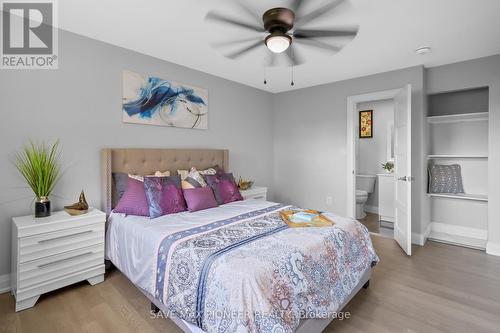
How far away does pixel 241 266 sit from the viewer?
1.42 metres

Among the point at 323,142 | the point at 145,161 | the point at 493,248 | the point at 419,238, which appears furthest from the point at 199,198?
the point at 493,248

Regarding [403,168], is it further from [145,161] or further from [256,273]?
[145,161]

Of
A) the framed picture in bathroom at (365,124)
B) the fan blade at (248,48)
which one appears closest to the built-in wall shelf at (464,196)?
the framed picture in bathroom at (365,124)

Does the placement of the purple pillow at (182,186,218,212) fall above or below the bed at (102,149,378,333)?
above

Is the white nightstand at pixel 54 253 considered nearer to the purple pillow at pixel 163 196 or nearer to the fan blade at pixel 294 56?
the purple pillow at pixel 163 196

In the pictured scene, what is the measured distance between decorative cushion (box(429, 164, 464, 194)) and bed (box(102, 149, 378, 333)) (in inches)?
85.4

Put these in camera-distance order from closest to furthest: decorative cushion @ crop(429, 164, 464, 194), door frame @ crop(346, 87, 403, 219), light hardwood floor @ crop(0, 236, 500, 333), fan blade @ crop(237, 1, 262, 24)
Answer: light hardwood floor @ crop(0, 236, 500, 333) → fan blade @ crop(237, 1, 262, 24) → decorative cushion @ crop(429, 164, 464, 194) → door frame @ crop(346, 87, 403, 219)

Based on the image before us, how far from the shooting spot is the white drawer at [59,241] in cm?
202

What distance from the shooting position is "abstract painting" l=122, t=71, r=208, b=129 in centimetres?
296

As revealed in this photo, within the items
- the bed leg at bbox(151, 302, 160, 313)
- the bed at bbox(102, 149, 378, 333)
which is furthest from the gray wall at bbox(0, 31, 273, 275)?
the bed leg at bbox(151, 302, 160, 313)

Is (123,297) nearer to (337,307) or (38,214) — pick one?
(38,214)

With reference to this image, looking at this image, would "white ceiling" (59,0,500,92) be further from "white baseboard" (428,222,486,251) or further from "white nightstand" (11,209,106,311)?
"white baseboard" (428,222,486,251)

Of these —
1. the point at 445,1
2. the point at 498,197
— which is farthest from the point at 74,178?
the point at 498,197

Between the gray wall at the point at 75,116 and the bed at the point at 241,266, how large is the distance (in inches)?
26.1
